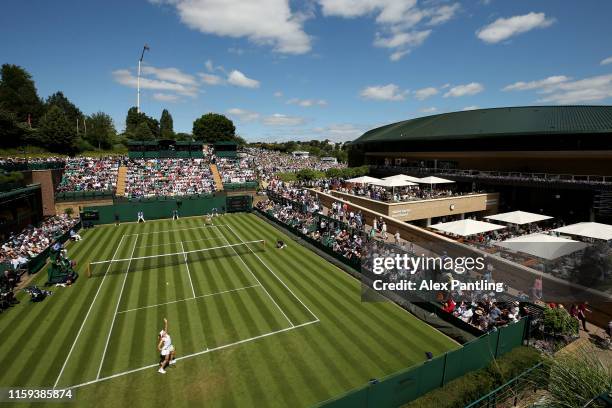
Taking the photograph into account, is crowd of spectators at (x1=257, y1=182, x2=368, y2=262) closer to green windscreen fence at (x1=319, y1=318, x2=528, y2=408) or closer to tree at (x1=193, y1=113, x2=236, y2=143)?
green windscreen fence at (x1=319, y1=318, x2=528, y2=408)

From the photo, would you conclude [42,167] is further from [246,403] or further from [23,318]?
[246,403]

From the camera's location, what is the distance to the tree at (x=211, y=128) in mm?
104688

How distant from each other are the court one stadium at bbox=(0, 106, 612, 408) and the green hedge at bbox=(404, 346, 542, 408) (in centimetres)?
10

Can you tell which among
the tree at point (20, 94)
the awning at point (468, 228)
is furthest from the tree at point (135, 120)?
the awning at point (468, 228)

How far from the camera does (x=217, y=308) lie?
1700cm

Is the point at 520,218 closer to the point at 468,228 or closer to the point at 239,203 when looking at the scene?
the point at 468,228

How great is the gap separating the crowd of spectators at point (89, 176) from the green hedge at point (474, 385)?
1663 inches

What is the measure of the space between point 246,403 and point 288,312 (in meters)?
6.11

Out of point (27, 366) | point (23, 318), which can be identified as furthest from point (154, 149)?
point (27, 366)

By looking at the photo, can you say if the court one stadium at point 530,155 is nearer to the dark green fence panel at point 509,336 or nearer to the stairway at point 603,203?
the stairway at point 603,203

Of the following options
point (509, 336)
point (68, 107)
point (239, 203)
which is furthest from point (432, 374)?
point (68, 107)

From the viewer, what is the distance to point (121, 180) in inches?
1802

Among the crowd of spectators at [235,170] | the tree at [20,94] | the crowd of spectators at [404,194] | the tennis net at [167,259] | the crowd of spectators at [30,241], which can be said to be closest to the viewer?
the crowd of spectators at [30,241]

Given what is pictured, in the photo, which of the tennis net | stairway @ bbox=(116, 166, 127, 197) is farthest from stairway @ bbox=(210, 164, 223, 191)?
the tennis net
